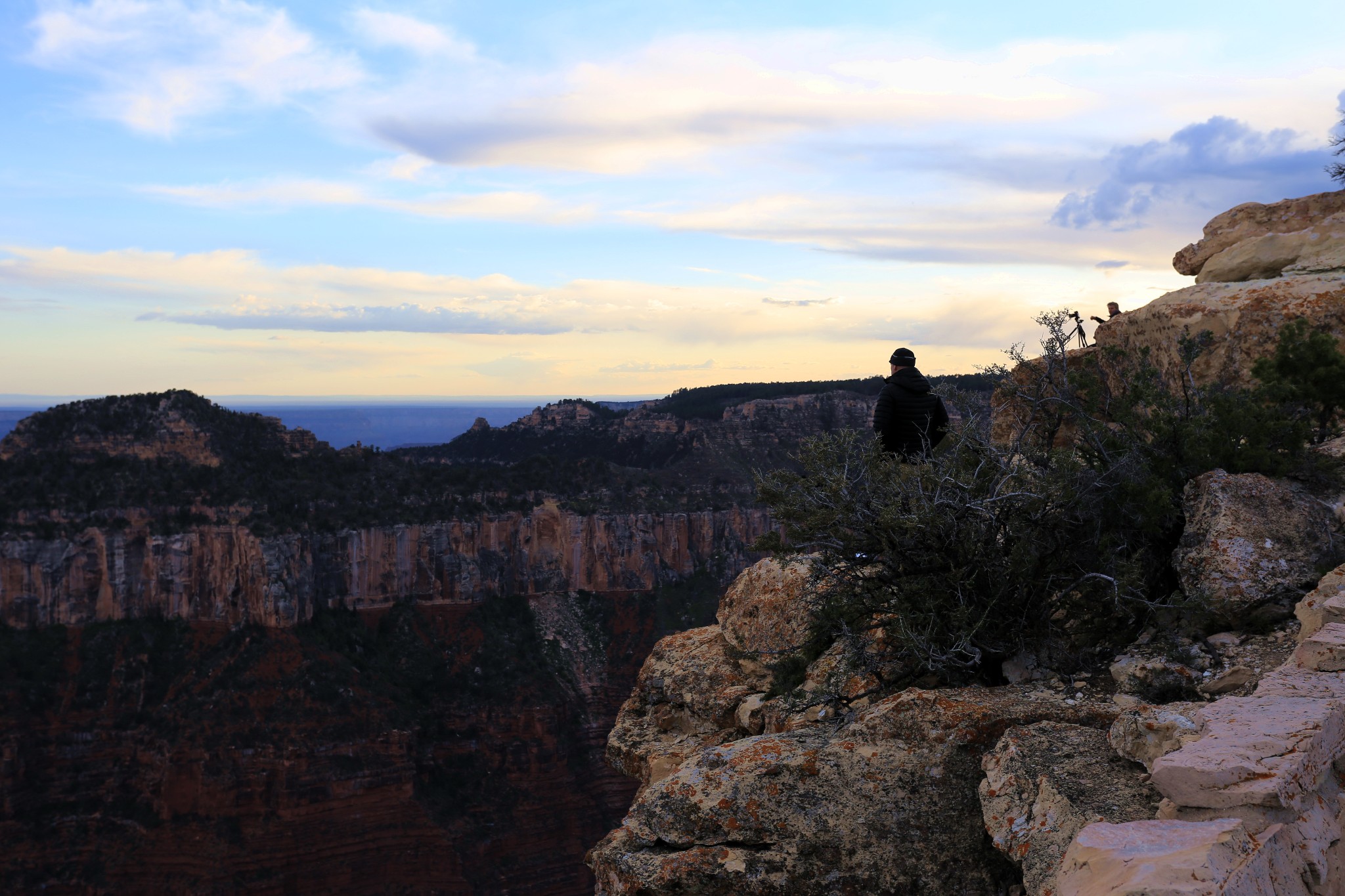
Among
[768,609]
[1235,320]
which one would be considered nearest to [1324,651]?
[768,609]

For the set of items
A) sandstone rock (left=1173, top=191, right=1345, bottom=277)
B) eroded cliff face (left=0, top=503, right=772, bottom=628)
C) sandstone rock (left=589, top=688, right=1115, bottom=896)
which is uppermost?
sandstone rock (left=1173, top=191, right=1345, bottom=277)

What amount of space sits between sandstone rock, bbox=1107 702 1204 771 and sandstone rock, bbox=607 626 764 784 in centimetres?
393

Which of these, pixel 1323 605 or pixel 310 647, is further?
pixel 310 647

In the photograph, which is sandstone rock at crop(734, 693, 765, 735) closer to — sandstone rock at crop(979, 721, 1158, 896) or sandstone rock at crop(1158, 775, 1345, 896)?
sandstone rock at crop(979, 721, 1158, 896)

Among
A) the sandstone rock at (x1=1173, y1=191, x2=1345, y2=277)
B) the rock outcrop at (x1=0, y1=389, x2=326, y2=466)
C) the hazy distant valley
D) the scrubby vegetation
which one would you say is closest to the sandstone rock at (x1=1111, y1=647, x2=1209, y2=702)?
the scrubby vegetation

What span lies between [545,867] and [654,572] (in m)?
21.5

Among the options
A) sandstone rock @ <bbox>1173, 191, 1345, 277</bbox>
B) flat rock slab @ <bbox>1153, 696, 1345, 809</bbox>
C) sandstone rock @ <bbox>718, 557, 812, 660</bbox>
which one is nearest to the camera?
flat rock slab @ <bbox>1153, 696, 1345, 809</bbox>

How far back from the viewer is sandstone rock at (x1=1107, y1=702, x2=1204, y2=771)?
4.14 metres

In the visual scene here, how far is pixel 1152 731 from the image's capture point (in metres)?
4.27

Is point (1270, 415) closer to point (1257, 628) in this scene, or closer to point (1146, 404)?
point (1146, 404)

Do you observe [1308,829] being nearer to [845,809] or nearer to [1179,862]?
[1179,862]

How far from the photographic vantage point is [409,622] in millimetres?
54219

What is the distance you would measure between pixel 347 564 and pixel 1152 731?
51980 millimetres

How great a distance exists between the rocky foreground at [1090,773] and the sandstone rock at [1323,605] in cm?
1
